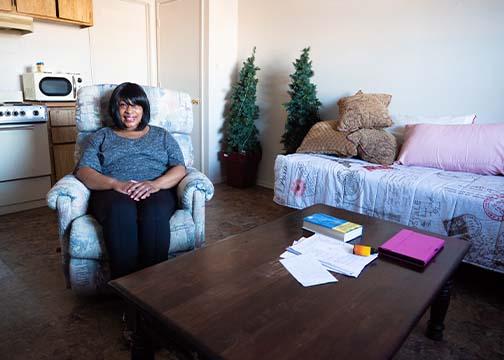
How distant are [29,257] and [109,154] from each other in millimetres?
908

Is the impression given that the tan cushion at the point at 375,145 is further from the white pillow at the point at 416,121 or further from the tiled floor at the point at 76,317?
the tiled floor at the point at 76,317

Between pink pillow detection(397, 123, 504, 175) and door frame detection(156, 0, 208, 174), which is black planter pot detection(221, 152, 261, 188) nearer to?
door frame detection(156, 0, 208, 174)

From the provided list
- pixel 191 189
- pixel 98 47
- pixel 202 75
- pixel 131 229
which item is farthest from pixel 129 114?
pixel 98 47

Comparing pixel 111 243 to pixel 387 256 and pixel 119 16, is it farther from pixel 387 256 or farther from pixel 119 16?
pixel 119 16

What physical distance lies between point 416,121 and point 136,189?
2134 mm

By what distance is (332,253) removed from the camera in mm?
1298

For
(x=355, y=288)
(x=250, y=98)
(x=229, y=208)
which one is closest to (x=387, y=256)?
(x=355, y=288)

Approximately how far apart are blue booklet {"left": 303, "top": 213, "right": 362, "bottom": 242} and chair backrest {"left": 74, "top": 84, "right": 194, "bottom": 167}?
3.38 feet

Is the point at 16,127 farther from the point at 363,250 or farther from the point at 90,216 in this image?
the point at 363,250

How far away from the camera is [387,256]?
1.30 m

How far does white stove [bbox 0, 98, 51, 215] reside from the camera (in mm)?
2805

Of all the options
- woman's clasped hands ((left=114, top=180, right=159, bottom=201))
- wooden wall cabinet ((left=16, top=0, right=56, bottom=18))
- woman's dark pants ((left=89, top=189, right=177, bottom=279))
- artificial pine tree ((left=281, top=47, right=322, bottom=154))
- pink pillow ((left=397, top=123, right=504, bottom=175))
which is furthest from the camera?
artificial pine tree ((left=281, top=47, right=322, bottom=154))

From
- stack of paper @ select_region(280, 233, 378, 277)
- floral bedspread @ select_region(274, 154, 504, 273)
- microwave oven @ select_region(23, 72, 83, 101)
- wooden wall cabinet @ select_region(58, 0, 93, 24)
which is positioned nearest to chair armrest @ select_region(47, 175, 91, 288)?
stack of paper @ select_region(280, 233, 378, 277)

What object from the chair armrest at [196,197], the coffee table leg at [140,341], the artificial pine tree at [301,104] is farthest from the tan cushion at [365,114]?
the coffee table leg at [140,341]
